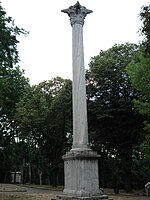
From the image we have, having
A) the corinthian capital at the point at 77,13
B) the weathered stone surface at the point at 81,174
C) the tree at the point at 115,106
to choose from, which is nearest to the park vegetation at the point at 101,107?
the tree at the point at 115,106

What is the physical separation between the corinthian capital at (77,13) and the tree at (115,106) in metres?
15.1

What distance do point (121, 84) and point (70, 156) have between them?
17797 millimetres

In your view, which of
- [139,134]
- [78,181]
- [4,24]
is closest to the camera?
[78,181]

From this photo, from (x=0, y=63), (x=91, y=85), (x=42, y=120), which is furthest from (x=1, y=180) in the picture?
(x=0, y=63)

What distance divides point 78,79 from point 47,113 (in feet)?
77.2

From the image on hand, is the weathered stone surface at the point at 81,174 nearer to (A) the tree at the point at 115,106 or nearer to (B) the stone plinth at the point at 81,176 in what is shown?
(B) the stone plinth at the point at 81,176

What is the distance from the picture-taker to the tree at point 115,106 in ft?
96.9

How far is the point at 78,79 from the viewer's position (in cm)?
1400

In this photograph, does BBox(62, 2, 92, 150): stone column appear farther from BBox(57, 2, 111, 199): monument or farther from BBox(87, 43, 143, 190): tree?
BBox(87, 43, 143, 190): tree

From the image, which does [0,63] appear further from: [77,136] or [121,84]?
[121,84]

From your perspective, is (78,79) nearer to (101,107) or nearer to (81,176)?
(81,176)

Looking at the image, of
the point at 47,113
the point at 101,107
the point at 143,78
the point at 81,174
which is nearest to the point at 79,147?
the point at 81,174

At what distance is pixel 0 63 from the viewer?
1909 centimetres

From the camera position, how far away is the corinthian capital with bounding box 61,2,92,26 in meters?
14.8
